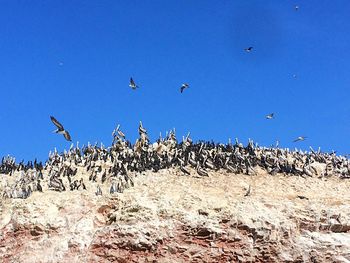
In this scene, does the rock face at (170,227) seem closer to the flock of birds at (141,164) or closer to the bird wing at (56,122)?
the flock of birds at (141,164)

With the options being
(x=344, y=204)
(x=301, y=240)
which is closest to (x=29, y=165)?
(x=301, y=240)

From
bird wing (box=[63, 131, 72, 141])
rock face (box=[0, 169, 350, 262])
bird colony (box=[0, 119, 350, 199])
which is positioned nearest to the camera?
rock face (box=[0, 169, 350, 262])

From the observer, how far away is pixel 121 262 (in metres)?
19.0

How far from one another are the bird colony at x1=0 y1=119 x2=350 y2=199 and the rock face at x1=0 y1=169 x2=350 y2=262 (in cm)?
95

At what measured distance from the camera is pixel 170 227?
19531 mm

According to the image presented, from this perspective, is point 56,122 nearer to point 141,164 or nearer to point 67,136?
point 67,136

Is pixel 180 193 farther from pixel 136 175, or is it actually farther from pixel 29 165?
pixel 29 165

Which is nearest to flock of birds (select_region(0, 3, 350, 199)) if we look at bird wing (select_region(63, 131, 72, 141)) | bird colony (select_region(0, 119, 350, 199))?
bird colony (select_region(0, 119, 350, 199))

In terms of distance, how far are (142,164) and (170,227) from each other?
15.9 ft

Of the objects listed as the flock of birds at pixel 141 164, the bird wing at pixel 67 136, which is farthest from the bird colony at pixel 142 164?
the bird wing at pixel 67 136

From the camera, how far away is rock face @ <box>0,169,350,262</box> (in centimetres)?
1912

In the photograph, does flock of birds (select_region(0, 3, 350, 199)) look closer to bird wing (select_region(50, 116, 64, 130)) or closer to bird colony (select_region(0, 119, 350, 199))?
bird colony (select_region(0, 119, 350, 199))

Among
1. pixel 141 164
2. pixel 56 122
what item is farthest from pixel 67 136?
pixel 141 164

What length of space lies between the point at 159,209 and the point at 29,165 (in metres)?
8.36
